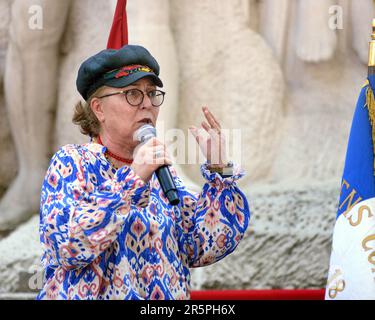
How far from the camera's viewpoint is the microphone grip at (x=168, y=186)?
101 inches

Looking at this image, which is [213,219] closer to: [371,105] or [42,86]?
[371,105]

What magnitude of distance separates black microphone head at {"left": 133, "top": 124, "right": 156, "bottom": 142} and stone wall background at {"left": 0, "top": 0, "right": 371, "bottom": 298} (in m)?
2.19

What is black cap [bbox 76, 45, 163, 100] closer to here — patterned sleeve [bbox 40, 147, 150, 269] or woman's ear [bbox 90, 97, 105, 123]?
woman's ear [bbox 90, 97, 105, 123]

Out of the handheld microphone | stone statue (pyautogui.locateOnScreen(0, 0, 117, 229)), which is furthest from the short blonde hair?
stone statue (pyautogui.locateOnScreen(0, 0, 117, 229))

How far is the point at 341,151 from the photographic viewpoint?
16.9ft

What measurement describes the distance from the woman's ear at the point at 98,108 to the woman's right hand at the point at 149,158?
1.05 ft

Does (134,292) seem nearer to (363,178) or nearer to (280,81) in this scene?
(363,178)

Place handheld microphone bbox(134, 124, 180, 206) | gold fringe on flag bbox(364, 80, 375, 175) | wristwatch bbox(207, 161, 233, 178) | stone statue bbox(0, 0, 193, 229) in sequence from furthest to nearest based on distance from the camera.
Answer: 1. stone statue bbox(0, 0, 193, 229)
2. gold fringe on flag bbox(364, 80, 375, 175)
3. wristwatch bbox(207, 161, 233, 178)
4. handheld microphone bbox(134, 124, 180, 206)

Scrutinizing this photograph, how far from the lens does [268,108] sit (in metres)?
5.14

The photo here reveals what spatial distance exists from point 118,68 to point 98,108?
0.15 meters

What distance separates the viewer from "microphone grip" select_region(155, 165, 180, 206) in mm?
2574

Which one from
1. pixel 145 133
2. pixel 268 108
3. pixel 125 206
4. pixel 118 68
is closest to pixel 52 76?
pixel 268 108

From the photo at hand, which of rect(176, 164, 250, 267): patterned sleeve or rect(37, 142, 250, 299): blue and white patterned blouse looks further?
rect(176, 164, 250, 267): patterned sleeve

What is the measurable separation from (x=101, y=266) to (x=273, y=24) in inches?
107
